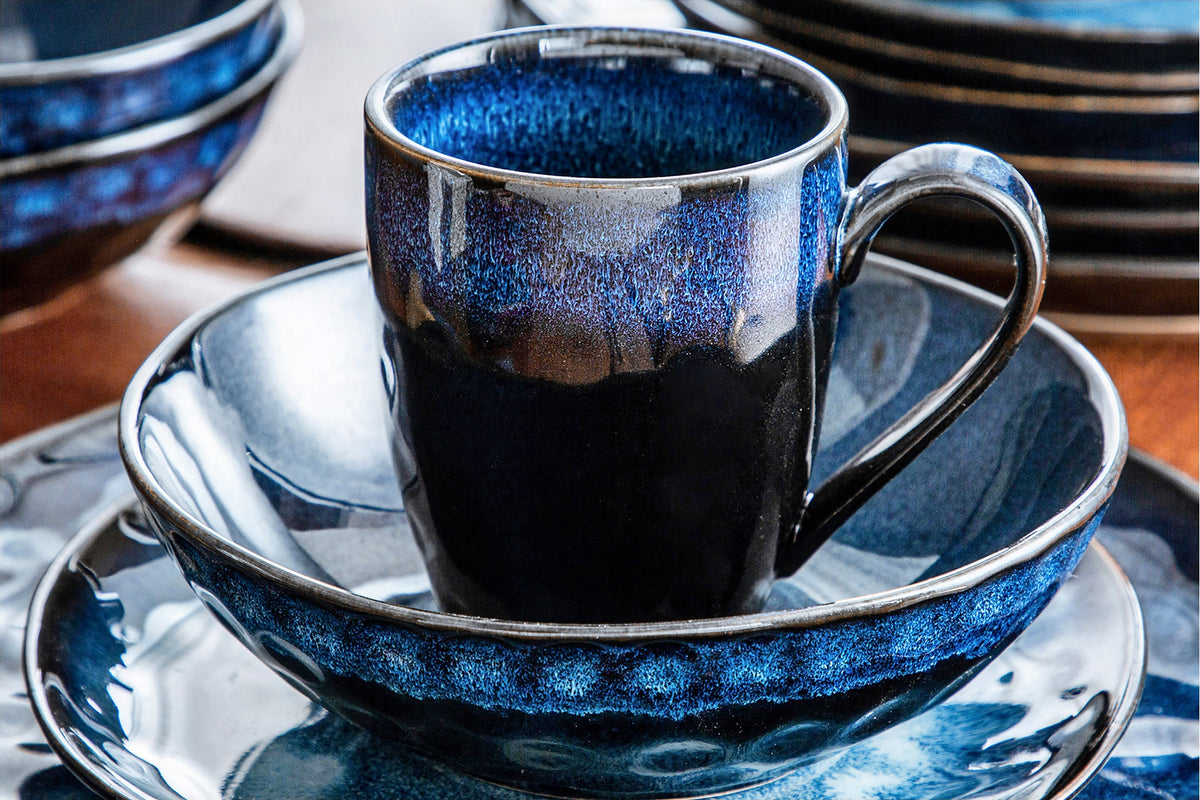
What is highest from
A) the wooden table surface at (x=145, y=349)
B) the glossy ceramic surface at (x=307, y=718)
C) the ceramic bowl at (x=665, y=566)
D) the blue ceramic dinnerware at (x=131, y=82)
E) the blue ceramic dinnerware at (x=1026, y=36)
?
the blue ceramic dinnerware at (x=1026, y=36)

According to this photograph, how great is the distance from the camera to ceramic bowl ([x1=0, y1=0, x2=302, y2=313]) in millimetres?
498

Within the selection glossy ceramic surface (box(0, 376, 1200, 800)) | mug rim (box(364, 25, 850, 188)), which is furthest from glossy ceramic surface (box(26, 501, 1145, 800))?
mug rim (box(364, 25, 850, 188))

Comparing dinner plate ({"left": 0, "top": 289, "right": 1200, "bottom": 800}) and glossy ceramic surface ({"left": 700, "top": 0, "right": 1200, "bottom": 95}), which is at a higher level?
glossy ceramic surface ({"left": 700, "top": 0, "right": 1200, "bottom": 95})

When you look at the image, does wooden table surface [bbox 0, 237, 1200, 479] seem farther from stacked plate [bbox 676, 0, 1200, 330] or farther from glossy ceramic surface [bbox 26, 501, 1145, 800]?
glossy ceramic surface [bbox 26, 501, 1145, 800]

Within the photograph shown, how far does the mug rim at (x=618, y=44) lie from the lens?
0.96 ft

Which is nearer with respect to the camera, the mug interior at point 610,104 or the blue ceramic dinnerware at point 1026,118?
the mug interior at point 610,104

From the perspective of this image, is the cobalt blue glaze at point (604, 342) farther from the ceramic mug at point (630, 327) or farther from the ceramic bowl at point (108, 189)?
the ceramic bowl at point (108, 189)

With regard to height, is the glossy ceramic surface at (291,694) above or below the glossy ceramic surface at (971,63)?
below

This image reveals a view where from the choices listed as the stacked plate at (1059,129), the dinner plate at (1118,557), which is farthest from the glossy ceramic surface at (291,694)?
the stacked plate at (1059,129)

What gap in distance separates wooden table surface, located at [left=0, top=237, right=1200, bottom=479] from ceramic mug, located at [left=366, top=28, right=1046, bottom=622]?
229 mm

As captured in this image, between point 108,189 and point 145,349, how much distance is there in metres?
0.09

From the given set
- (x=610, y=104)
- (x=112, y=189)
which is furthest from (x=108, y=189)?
(x=610, y=104)

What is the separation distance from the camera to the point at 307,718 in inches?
13.6

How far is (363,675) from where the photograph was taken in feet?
0.89
